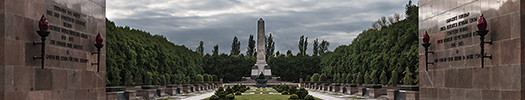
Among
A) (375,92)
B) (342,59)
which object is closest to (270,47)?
(342,59)

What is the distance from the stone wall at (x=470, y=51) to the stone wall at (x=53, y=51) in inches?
450

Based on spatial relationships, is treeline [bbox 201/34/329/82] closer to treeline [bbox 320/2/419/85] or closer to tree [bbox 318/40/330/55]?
tree [bbox 318/40/330/55]

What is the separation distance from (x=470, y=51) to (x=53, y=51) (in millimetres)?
11913

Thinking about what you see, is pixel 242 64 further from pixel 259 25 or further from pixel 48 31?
pixel 48 31

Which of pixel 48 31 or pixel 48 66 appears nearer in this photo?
pixel 48 31

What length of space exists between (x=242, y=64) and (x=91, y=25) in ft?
309

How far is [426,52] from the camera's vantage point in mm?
17609

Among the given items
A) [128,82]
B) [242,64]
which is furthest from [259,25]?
[128,82]

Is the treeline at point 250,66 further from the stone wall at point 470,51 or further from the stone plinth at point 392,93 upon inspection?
the stone wall at point 470,51

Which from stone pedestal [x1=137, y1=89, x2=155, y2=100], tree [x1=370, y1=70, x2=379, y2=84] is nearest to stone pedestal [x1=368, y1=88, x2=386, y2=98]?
tree [x1=370, y1=70, x2=379, y2=84]

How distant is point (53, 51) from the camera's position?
47.2ft

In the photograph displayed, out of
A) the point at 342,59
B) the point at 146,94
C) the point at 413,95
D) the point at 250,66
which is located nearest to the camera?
the point at 413,95

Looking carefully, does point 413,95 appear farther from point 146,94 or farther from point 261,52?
point 261,52

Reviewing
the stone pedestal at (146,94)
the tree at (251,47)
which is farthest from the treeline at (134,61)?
the tree at (251,47)
